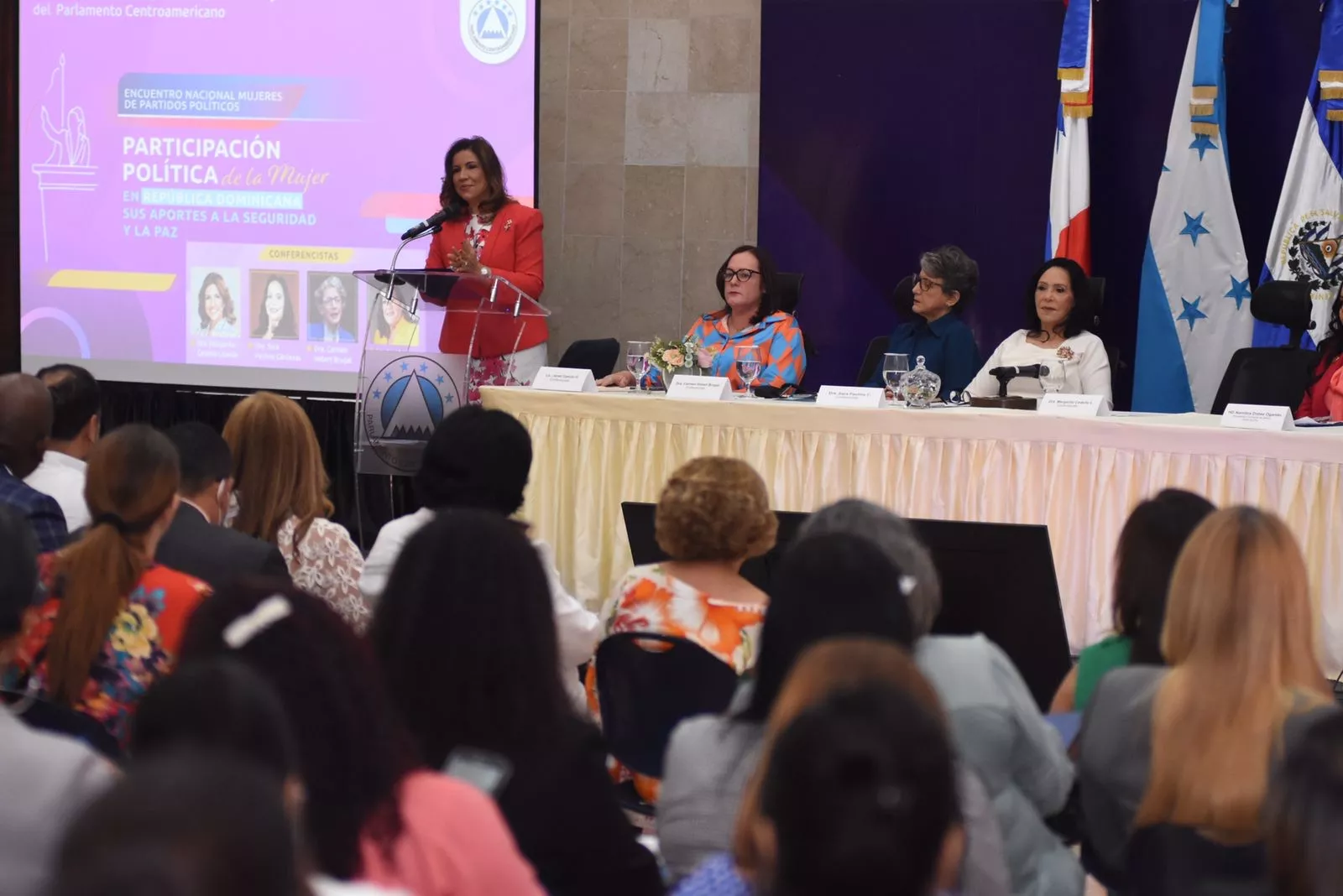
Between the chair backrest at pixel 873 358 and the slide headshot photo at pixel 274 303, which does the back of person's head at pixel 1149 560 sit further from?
the slide headshot photo at pixel 274 303

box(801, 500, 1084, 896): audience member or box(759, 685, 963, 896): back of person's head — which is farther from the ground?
box(759, 685, 963, 896): back of person's head

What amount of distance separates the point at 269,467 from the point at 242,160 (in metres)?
3.68

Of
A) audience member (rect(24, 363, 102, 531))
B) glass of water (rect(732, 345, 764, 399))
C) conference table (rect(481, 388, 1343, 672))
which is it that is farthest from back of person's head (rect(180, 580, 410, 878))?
glass of water (rect(732, 345, 764, 399))

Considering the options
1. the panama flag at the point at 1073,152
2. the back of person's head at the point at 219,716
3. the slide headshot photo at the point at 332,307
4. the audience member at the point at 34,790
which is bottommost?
the audience member at the point at 34,790

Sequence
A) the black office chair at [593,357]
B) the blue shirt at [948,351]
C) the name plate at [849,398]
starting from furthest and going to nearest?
the black office chair at [593,357] < the blue shirt at [948,351] < the name plate at [849,398]

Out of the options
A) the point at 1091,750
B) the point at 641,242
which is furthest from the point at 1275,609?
the point at 641,242

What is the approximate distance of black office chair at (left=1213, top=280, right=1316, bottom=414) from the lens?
15.6ft

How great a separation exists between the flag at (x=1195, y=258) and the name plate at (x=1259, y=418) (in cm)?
202

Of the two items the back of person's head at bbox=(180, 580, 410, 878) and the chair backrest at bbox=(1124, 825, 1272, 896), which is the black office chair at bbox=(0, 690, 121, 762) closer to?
the back of person's head at bbox=(180, 580, 410, 878)

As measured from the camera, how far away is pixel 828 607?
157cm

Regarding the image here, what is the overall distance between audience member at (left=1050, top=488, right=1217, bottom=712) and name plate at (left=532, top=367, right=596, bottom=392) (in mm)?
2691

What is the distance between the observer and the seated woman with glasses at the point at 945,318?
200 inches

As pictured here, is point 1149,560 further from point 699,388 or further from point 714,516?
point 699,388

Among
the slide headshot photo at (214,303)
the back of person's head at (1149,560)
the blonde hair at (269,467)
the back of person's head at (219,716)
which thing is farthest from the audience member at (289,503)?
the slide headshot photo at (214,303)
